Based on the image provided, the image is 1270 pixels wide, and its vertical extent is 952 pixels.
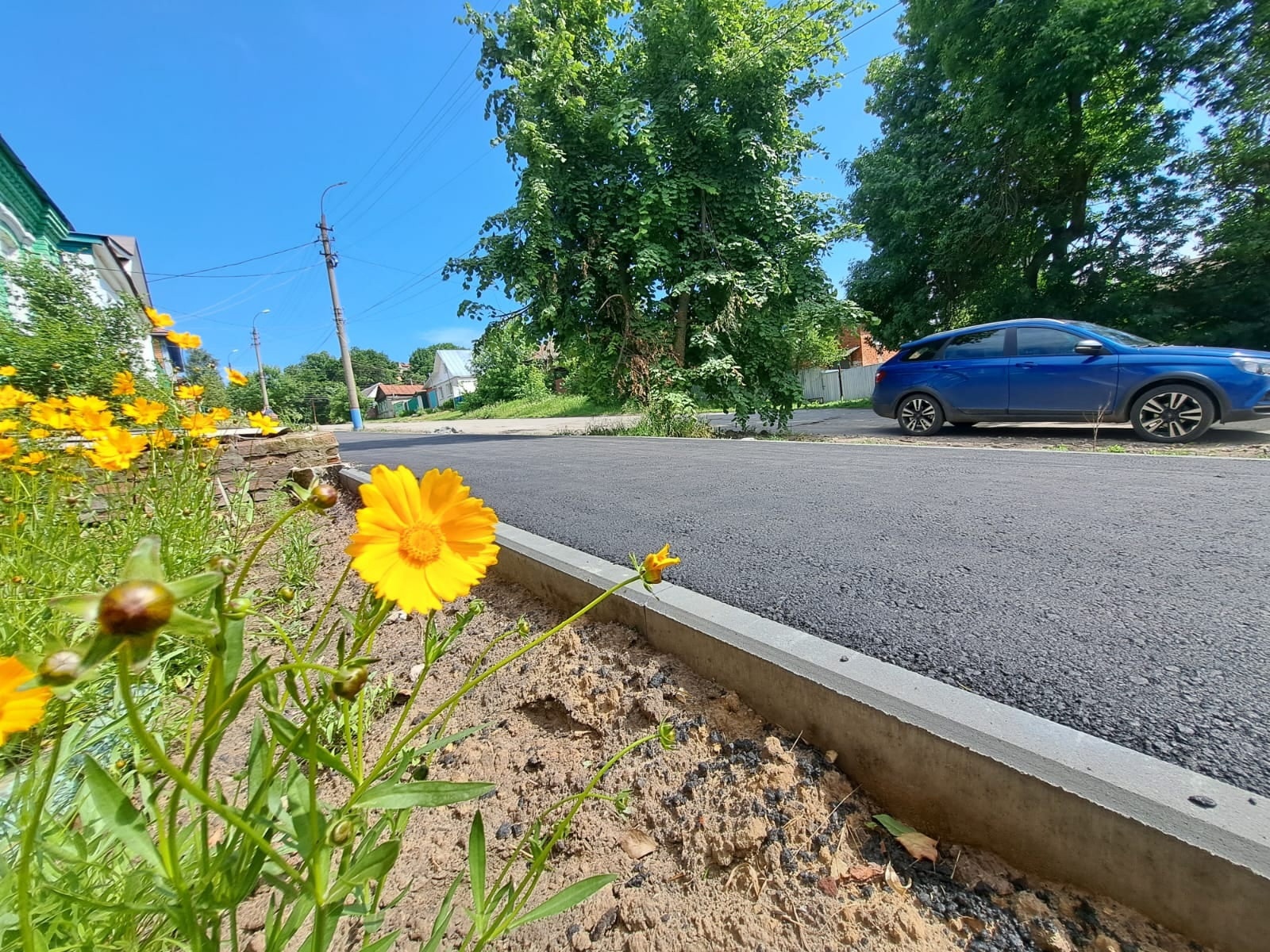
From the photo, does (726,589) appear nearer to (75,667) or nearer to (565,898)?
(565,898)

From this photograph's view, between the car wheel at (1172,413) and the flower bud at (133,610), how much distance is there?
645 cm

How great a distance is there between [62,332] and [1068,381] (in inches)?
403

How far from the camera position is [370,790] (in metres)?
0.62

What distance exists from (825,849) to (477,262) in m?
10.4

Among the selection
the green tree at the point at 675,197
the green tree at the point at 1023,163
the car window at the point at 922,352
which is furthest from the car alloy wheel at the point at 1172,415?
the green tree at the point at 1023,163

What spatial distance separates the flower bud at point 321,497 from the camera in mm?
741

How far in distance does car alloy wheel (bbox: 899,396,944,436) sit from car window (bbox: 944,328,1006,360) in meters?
0.55

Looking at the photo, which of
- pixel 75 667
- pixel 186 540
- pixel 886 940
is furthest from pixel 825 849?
pixel 186 540

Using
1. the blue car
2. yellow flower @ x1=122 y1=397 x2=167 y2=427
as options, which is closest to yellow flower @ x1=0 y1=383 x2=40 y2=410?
yellow flower @ x1=122 y1=397 x2=167 y2=427

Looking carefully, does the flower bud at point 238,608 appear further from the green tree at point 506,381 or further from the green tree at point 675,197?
the green tree at point 506,381

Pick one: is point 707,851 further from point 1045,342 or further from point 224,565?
point 1045,342

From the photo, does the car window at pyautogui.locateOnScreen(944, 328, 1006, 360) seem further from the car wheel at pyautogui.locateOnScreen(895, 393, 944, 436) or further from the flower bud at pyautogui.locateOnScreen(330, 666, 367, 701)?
the flower bud at pyautogui.locateOnScreen(330, 666, 367, 701)

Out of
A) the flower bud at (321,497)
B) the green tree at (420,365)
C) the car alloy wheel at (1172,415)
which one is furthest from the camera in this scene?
the green tree at (420,365)

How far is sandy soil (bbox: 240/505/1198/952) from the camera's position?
81 centimetres
